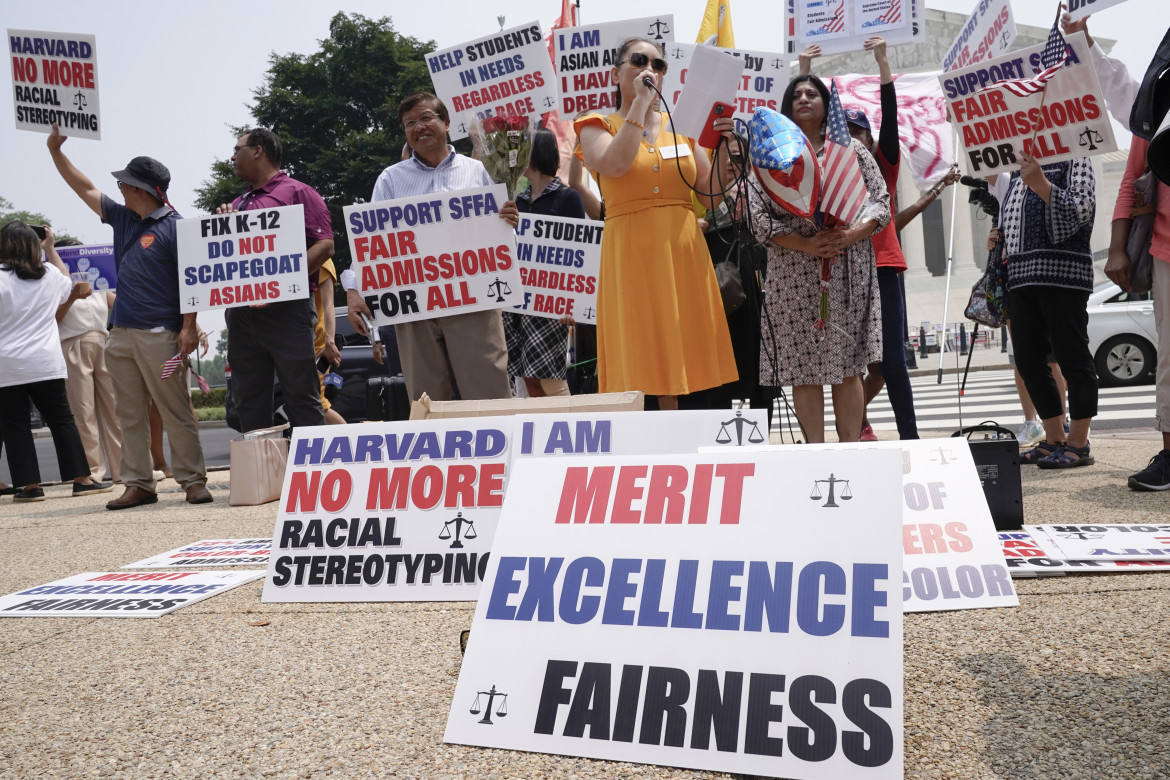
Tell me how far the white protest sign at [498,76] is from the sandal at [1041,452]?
13.1 feet

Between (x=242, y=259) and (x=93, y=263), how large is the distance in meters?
7.75

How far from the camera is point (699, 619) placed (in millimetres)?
1992

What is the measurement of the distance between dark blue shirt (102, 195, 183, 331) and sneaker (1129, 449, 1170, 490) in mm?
5625

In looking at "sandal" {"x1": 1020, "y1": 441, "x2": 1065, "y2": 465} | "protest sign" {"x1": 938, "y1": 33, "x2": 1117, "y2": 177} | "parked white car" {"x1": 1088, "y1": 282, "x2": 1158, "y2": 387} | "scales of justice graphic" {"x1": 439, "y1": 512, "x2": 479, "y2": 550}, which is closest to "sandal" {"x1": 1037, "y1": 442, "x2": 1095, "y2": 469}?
"sandal" {"x1": 1020, "y1": 441, "x2": 1065, "y2": 465}

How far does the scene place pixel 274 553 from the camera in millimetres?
3357

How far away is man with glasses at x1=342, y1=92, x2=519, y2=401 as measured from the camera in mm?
5188

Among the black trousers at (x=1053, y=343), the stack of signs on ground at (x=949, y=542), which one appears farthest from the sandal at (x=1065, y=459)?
the stack of signs on ground at (x=949, y=542)

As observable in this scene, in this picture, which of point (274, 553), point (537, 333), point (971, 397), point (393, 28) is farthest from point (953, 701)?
point (393, 28)

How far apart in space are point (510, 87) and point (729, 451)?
553cm

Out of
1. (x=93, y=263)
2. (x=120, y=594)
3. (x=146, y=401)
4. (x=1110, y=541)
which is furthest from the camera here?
(x=93, y=263)

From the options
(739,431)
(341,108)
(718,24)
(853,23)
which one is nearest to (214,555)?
(739,431)

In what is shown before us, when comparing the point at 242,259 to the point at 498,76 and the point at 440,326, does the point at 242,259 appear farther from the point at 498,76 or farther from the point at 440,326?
the point at 498,76

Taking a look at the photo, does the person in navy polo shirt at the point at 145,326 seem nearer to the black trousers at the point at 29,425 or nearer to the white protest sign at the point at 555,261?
the black trousers at the point at 29,425

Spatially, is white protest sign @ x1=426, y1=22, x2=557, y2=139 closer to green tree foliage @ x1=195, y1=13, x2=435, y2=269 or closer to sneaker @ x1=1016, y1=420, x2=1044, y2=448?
sneaker @ x1=1016, y1=420, x2=1044, y2=448
